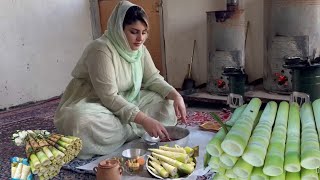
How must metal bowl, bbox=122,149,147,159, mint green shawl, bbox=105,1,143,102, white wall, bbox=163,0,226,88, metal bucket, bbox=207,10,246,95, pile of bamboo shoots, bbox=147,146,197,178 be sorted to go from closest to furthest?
pile of bamboo shoots, bbox=147,146,197,178 → metal bowl, bbox=122,149,147,159 → mint green shawl, bbox=105,1,143,102 → metal bucket, bbox=207,10,246,95 → white wall, bbox=163,0,226,88

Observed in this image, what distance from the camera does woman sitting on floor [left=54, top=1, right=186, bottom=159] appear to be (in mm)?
2041

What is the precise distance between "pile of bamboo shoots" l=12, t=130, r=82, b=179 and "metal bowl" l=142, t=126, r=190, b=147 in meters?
0.75

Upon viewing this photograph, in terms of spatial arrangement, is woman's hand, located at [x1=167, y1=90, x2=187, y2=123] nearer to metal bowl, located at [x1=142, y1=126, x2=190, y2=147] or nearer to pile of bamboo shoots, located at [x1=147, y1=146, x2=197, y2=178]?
metal bowl, located at [x1=142, y1=126, x2=190, y2=147]

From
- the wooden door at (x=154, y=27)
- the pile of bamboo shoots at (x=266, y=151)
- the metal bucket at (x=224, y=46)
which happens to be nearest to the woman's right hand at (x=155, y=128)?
the pile of bamboo shoots at (x=266, y=151)

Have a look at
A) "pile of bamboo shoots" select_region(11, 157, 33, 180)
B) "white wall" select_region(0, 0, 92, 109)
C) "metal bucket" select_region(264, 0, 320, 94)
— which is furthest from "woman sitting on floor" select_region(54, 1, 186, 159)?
"white wall" select_region(0, 0, 92, 109)

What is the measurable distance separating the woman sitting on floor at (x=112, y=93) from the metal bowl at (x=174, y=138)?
0.29 ft

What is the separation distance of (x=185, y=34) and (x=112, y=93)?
1925 mm

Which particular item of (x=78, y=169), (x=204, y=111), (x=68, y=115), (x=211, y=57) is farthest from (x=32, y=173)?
(x=211, y=57)

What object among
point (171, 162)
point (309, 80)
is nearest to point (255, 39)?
point (309, 80)

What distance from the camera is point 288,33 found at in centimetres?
296

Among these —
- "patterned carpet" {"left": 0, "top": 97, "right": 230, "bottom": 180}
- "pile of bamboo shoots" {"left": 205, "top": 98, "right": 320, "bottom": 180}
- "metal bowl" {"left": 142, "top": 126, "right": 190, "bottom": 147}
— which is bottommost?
"patterned carpet" {"left": 0, "top": 97, "right": 230, "bottom": 180}

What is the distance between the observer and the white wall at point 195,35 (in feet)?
11.2

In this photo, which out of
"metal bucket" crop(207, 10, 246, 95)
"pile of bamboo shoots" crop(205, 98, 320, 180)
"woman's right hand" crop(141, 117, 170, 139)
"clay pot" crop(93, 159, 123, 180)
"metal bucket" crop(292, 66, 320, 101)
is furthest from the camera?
"metal bucket" crop(207, 10, 246, 95)

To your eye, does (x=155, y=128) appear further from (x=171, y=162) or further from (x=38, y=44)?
(x=38, y=44)
